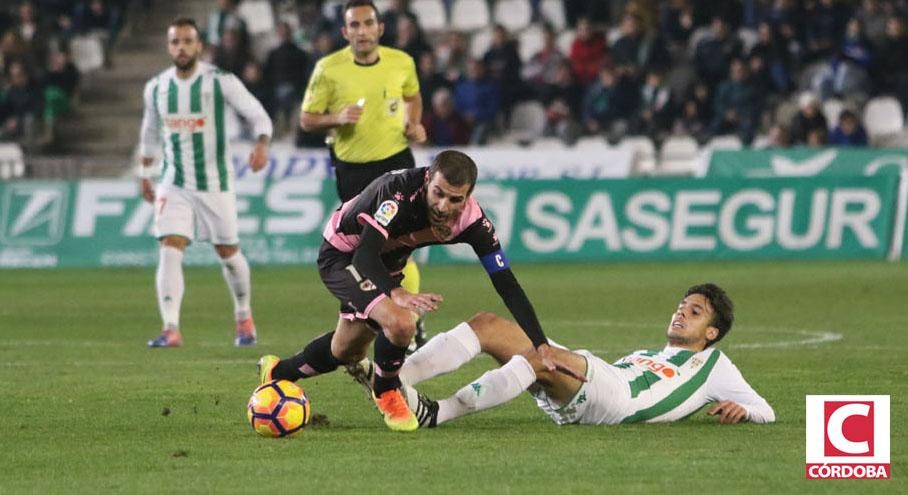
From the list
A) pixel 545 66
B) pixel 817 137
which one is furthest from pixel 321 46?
pixel 817 137

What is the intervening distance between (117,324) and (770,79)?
12.7m

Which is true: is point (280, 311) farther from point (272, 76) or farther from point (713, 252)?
point (272, 76)

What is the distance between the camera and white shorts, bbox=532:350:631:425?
27.3 ft

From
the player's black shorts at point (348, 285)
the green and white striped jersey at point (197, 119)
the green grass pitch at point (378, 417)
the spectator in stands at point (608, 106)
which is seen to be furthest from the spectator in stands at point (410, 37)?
the player's black shorts at point (348, 285)

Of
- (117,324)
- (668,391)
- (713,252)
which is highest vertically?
(668,391)

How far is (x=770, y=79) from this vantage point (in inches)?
1003

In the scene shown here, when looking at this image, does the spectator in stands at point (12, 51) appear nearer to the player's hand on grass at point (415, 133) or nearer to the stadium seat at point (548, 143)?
the stadium seat at point (548, 143)

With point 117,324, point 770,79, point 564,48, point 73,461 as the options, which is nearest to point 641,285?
point 117,324

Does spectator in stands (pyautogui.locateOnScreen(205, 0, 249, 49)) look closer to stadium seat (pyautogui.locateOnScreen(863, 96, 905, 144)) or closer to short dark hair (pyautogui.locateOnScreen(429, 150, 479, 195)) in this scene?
stadium seat (pyautogui.locateOnScreen(863, 96, 905, 144))

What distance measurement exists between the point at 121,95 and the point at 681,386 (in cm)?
2117

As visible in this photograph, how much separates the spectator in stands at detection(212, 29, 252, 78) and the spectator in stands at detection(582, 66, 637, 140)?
4.79m

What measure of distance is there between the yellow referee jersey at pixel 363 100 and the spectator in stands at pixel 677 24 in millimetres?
14201

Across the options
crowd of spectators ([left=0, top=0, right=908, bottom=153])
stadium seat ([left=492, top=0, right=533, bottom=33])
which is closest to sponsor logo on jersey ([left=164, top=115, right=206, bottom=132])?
crowd of spectators ([left=0, top=0, right=908, bottom=153])

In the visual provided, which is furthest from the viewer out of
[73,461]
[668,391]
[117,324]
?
[117,324]
